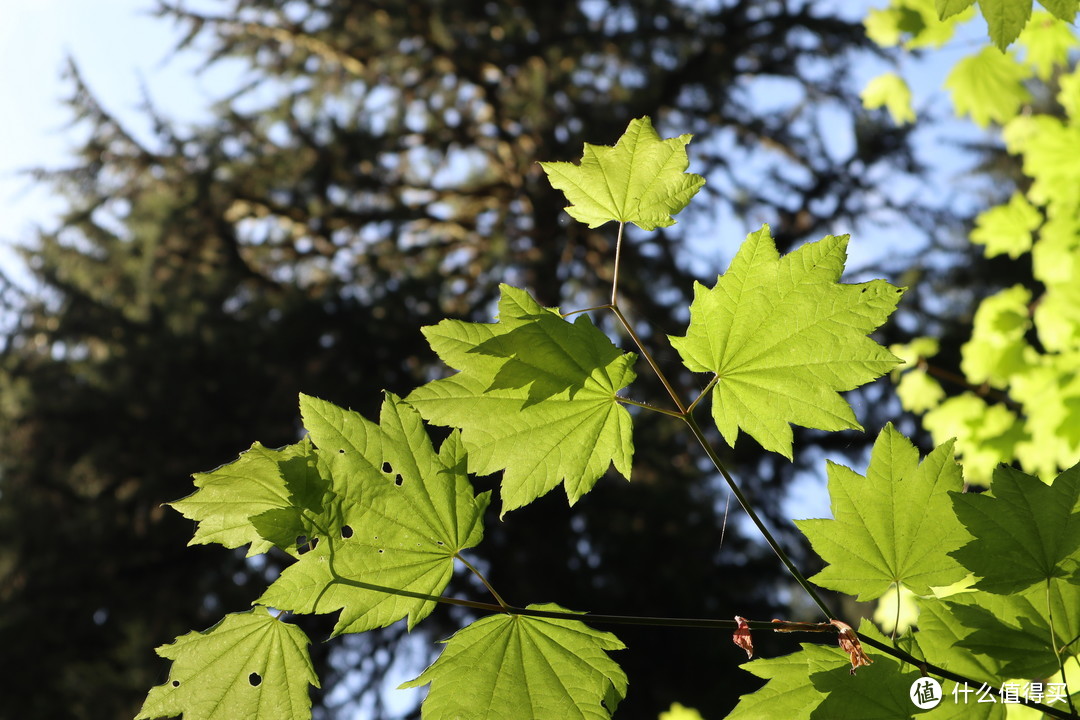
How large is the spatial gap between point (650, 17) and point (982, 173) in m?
6.76

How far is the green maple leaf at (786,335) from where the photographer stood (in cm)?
→ 55

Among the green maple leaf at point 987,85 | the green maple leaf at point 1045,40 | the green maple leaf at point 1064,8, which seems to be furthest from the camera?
the green maple leaf at point 987,85

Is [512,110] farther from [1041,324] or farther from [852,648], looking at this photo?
[852,648]

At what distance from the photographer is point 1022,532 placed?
0.51m

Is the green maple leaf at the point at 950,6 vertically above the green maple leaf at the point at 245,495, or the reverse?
the green maple leaf at the point at 950,6

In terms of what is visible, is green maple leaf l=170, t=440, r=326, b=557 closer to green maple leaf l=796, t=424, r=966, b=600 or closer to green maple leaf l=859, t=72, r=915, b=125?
green maple leaf l=796, t=424, r=966, b=600

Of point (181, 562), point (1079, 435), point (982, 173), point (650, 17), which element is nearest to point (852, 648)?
point (1079, 435)

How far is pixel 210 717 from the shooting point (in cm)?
54

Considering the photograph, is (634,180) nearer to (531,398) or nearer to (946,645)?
(531,398)

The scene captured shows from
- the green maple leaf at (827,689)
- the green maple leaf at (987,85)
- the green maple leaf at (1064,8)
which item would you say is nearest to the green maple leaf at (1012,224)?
the green maple leaf at (987,85)

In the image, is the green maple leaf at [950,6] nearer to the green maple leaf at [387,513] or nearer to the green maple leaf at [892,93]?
the green maple leaf at [387,513]

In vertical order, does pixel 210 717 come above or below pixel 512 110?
above

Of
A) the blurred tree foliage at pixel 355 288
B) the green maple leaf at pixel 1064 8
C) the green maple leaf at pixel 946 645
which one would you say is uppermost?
the green maple leaf at pixel 1064 8

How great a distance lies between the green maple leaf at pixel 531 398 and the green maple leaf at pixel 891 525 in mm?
168
